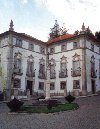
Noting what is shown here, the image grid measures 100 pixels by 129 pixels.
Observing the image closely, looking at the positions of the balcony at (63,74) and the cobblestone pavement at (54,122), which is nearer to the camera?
the cobblestone pavement at (54,122)

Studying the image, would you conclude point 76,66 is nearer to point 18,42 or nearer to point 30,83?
point 30,83

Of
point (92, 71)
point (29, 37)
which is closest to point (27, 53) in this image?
point (29, 37)

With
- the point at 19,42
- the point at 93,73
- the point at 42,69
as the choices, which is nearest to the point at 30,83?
the point at 42,69

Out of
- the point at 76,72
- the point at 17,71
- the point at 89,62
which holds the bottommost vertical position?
the point at 76,72

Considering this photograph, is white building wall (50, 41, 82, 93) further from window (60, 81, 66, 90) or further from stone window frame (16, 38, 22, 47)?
stone window frame (16, 38, 22, 47)

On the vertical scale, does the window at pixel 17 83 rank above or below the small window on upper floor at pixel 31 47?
below

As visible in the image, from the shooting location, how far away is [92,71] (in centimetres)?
3953

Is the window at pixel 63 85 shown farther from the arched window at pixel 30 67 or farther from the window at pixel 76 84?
the arched window at pixel 30 67

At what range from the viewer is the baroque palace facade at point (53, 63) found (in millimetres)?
36438

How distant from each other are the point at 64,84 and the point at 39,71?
17.0 ft

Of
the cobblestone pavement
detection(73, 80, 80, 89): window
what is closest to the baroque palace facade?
detection(73, 80, 80, 89): window

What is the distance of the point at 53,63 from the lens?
138ft

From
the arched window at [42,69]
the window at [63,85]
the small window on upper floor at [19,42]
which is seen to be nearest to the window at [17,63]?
the small window on upper floor at [19,42]

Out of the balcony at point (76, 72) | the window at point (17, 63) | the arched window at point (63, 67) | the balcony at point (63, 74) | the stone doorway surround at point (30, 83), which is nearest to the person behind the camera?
the window at point (17, 63)
